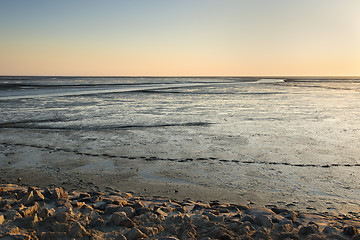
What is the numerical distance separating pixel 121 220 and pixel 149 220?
361mm

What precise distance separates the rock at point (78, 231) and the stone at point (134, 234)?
19.5 inches

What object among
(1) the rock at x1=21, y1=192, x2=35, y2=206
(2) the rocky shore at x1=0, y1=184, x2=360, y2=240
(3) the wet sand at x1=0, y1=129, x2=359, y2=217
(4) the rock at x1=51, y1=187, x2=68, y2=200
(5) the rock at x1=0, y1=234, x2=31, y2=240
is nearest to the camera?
(5) the rock at x1=0, y1=234, x2=31, y2=240

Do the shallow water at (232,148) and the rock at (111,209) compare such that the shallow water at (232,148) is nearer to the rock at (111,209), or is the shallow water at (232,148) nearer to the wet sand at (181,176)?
the wet sand at (181,176)

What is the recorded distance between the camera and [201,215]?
12.4 ft

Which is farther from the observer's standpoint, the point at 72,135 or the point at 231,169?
the point at 72,135

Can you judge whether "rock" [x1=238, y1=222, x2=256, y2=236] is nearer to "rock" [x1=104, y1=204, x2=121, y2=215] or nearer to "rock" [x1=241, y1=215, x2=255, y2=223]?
"rock" [x1=241, y1=215, x2=255, y2=223]

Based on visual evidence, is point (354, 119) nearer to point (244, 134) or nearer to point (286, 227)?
point (244, 134)

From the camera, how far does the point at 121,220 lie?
353 centimetres

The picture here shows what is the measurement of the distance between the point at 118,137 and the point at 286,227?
676 cm

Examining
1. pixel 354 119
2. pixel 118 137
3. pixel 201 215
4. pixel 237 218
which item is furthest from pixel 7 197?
pixel 354 119

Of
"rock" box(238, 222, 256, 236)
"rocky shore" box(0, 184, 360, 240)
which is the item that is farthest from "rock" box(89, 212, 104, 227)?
"rock" box(238, 222, 256, 236)

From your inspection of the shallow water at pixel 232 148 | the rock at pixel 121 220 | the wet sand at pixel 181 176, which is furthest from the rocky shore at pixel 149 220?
the shallow water at pixel 232 148

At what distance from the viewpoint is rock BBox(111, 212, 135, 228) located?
11.5 feet

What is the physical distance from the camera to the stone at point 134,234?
10.4 ft
